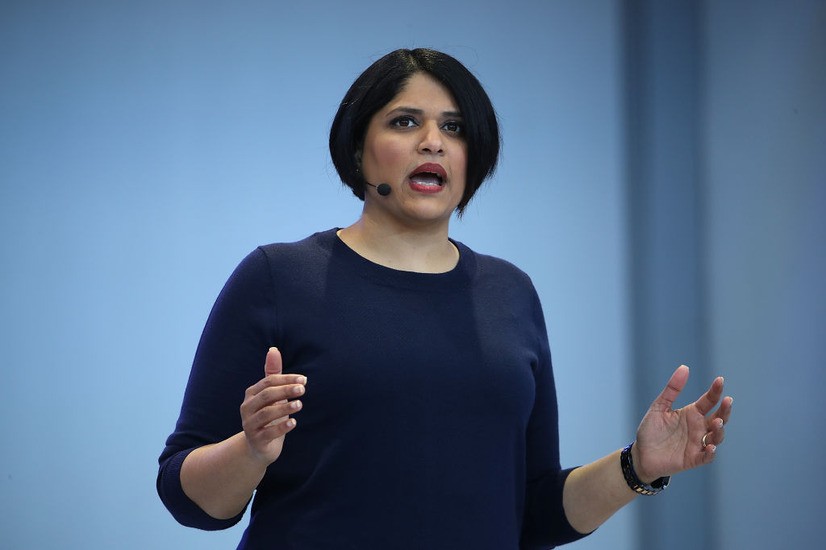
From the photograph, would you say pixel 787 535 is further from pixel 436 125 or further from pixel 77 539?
pixel 77 539

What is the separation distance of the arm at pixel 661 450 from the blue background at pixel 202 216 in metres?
1.16

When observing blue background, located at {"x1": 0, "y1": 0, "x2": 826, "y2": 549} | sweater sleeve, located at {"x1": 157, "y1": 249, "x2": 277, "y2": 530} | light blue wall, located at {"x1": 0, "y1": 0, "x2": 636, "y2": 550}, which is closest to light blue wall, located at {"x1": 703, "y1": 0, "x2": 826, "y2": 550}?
blue background, located at {"x1": 0, "y1": 0, "x2": 826, "y2": 549}

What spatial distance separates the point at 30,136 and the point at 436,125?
1.54 meters

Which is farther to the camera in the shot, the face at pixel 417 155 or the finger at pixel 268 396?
the face at pixel 417 155

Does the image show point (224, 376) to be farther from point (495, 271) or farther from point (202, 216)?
point (202, 216)

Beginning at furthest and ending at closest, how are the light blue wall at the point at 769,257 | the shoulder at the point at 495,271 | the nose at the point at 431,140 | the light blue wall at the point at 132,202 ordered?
the light blue wall at the point at 132,202
the light blue wall at the point at 769,257
the shoulder at the point at 495,271
the nose at the point at 431,140

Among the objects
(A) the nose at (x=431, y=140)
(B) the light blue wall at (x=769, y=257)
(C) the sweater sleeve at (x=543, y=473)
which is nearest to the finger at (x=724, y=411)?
(C) the sweater sleeve at (x=543, y=473)

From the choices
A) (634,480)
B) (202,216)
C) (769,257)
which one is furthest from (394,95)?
(769,257)

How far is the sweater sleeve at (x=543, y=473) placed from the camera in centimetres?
133

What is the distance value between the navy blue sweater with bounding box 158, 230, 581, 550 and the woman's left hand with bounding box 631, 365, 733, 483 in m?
0.17

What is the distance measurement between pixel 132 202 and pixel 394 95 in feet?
4.45

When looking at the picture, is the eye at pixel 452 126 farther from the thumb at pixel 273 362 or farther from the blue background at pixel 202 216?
the blue background at pixel 202 216

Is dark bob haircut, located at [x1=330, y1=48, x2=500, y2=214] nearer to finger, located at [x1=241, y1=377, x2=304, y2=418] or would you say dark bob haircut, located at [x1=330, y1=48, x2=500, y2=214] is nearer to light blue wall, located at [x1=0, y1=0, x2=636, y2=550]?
finger, located at [x1=241, y1=377, x2=304, y2=418]

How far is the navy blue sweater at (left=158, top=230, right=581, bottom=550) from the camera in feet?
3.73
